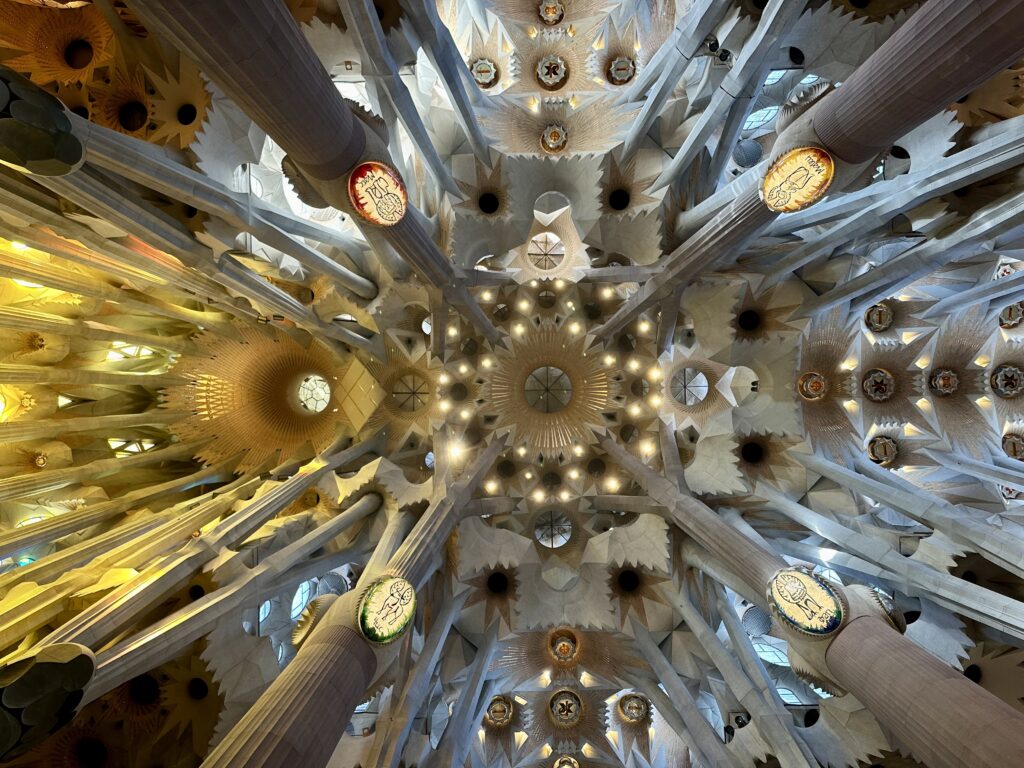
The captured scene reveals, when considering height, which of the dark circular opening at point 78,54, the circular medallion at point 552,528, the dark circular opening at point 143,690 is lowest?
the dark circular opening at point 143,690

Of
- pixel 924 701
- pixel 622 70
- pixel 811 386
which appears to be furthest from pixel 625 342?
pixel 924 701

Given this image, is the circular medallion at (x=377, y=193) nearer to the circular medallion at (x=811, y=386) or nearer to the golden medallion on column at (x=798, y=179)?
the golden medallion on column at (x=798, y=179)

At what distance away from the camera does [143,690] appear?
962cm

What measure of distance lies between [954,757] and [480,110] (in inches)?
489

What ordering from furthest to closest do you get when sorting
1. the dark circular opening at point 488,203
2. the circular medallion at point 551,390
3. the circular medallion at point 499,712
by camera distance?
the circular medallion at point 499,712 → the circular medallion at point 551,390 → the dark circular opening at point 488,203

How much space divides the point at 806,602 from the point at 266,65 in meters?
7.72

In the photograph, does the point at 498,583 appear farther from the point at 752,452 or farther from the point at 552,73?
the point at 552,73

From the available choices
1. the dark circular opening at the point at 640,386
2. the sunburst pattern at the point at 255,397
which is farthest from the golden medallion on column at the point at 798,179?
the sunburst pattern at the point at 255,397

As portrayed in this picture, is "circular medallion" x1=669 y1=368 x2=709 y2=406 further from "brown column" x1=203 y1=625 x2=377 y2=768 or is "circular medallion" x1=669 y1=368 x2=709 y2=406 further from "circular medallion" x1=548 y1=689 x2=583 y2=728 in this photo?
"brown column" x1=203 y1=625 x2=377 y2=768

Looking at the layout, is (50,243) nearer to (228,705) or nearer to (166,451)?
(166,451)

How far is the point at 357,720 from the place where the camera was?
12430 millimetres

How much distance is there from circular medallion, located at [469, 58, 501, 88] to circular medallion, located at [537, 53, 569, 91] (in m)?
1.11

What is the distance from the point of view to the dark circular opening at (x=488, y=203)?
1137 cm

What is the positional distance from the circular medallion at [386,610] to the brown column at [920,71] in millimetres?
7313
